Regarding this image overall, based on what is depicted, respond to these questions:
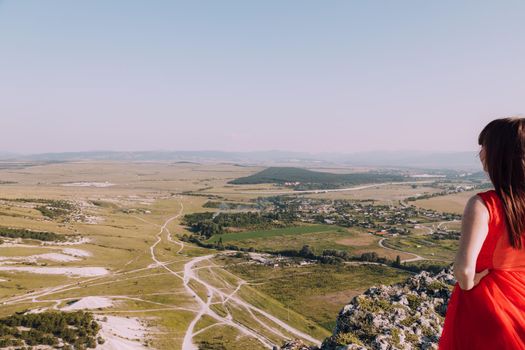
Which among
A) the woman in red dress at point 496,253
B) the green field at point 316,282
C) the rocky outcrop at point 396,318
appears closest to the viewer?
the woman in red dress at point 496,253

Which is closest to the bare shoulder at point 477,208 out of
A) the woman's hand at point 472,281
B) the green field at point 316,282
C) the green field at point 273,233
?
the woman's hand at point 472,281

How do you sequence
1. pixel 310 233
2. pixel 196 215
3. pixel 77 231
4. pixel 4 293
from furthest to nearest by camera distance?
1. pixel 196 215
2. pixel 310 233
3. pixel 77 231
4. pixel 4 293

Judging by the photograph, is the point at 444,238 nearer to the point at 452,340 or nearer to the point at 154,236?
the point at 154,236

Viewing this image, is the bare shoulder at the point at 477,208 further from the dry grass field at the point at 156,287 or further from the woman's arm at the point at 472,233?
the dry grass field at the point at 156,287

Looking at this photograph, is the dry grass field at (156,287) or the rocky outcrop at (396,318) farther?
the dry grass field at (156,287)

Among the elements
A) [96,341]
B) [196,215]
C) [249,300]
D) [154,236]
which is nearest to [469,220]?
[96,341]

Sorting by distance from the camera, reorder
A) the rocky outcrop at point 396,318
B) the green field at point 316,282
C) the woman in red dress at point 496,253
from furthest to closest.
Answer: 1. the green field at point 316,282
2. the rocky outcrop at point 396,318
3. the woman in red dress at point 496,253

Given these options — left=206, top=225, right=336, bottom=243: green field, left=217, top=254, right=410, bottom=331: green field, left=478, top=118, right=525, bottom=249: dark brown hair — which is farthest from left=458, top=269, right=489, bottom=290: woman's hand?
left=206, top=225, right=336, bottom=243: green field
